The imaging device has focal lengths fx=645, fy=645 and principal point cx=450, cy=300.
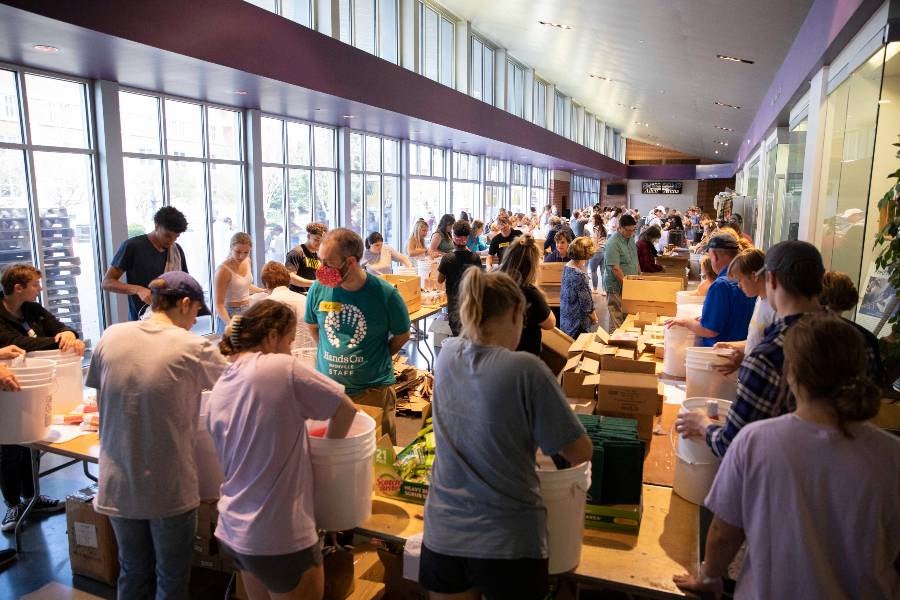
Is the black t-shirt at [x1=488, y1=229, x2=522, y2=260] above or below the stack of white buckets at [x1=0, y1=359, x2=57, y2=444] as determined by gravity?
above

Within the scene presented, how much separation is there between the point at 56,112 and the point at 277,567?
20.9ft

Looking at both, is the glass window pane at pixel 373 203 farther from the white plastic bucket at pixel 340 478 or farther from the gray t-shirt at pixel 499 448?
the gray t-shirt at pixel 499 448

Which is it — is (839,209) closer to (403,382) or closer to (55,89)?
(403,382)

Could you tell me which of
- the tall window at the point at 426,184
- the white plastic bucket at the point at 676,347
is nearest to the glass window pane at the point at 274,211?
the tall window at the point at 426,184

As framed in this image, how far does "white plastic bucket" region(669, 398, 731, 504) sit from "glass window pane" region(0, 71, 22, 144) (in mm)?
6623

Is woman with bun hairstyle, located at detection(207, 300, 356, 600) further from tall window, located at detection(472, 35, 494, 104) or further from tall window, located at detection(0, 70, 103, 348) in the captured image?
tall window, located at detection(472, 35, 494, 104)

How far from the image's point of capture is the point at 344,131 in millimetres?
11406

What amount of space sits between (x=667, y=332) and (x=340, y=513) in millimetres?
2286

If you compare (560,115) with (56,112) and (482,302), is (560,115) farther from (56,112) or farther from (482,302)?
(482,302)

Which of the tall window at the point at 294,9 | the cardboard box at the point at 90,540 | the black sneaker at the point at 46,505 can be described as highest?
the tall window at the point at 294,9

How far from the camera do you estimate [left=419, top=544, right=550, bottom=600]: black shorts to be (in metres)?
1.69

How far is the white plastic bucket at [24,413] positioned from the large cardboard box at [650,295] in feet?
15.1

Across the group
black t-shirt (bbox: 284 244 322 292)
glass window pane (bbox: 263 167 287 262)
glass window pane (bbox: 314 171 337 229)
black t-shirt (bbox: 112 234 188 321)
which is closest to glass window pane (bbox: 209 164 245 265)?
glass window pane (bbox: 263 167 287 262)

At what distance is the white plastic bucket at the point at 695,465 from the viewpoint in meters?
2.18
